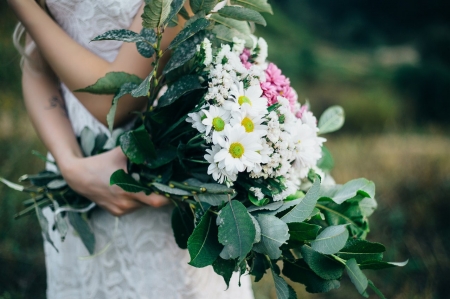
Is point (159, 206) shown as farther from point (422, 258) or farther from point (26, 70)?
point (422, 258)

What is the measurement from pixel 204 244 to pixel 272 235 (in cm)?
14

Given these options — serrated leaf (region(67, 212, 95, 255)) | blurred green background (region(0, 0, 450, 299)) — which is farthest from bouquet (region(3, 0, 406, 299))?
blurred green background (region(0, 0, 450, 299))

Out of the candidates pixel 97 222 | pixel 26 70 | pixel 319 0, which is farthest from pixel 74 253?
pixel 319 0

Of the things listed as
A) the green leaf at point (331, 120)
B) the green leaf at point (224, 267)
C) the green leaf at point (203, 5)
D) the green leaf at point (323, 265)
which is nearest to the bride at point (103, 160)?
the green leaf at point (203, 5)

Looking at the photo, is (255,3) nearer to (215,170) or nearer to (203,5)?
(203,5)

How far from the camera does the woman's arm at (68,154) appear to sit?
3.27 ft

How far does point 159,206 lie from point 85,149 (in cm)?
29

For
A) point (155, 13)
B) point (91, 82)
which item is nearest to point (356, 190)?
point (155, 13)

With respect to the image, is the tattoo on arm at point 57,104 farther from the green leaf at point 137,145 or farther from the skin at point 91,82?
the green leaf at point 137,145

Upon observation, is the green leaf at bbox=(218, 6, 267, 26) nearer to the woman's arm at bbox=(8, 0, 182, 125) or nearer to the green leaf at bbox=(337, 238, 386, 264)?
the woman's arm at bbox=(8, 0, 182, 125)

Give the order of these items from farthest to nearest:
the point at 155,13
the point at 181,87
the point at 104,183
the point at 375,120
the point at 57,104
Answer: the point at 375,120 < the point at 57,104 < the point at 104,183 < the point at 181,87 < the point at 155,13

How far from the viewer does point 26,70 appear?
4.02ft

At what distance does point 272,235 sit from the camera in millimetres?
816

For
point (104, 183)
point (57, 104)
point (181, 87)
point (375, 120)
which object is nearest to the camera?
point (181, 87)
